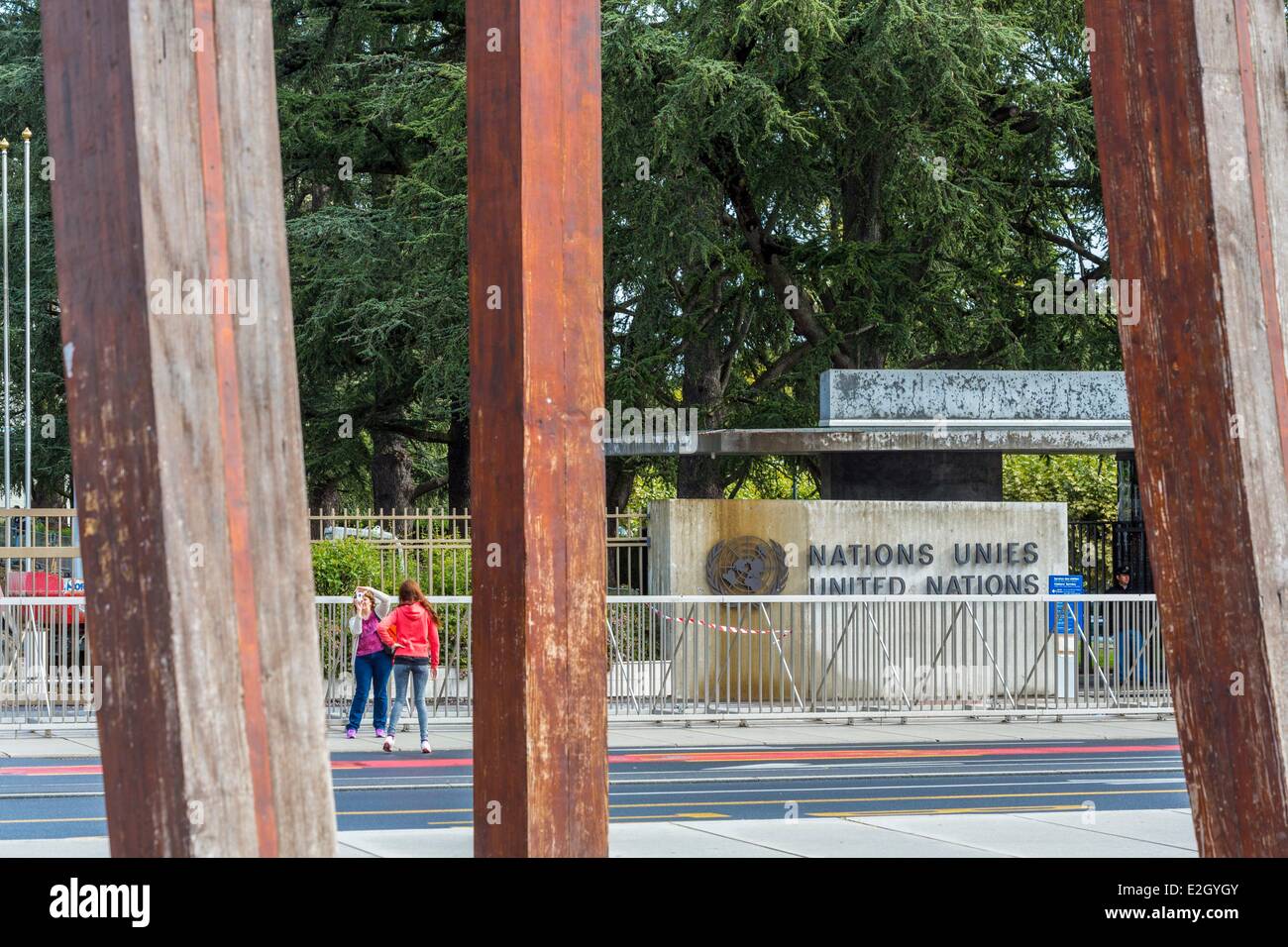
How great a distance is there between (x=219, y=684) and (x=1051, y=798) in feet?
36.4

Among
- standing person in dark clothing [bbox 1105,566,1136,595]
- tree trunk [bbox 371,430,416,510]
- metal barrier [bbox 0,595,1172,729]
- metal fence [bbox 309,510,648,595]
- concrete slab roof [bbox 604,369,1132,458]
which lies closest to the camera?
metal barrier [bbox 0,595,1172,729]

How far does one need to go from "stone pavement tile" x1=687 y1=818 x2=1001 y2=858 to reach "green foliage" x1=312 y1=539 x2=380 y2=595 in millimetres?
12414

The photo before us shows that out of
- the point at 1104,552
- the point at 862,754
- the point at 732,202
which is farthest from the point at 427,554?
the point at 1104,552

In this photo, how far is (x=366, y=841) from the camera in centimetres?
945

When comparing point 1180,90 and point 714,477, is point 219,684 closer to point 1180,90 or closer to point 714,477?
point 1180,90

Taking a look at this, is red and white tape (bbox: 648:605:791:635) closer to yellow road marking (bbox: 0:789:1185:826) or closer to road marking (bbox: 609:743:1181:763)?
road marking (bbox: 609:743:1181:763)

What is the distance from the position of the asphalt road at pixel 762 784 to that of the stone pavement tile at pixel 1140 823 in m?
0.59

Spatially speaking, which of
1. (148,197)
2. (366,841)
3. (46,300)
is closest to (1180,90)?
(148,197)

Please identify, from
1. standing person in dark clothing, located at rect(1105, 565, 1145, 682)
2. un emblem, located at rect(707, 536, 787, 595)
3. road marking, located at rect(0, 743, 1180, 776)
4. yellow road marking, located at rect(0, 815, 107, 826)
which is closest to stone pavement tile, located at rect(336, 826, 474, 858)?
yellow road marking, located at rect(0, 815, 107, 826)

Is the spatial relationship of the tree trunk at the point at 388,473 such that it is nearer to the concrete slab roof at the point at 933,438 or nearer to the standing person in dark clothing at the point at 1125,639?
the concrete slab roof at the point at 933,438

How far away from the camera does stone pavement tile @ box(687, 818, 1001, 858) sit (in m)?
8.99

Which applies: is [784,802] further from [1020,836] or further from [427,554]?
[427,554]

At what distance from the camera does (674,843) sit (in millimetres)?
9453

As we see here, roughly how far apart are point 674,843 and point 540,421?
6.46 m
